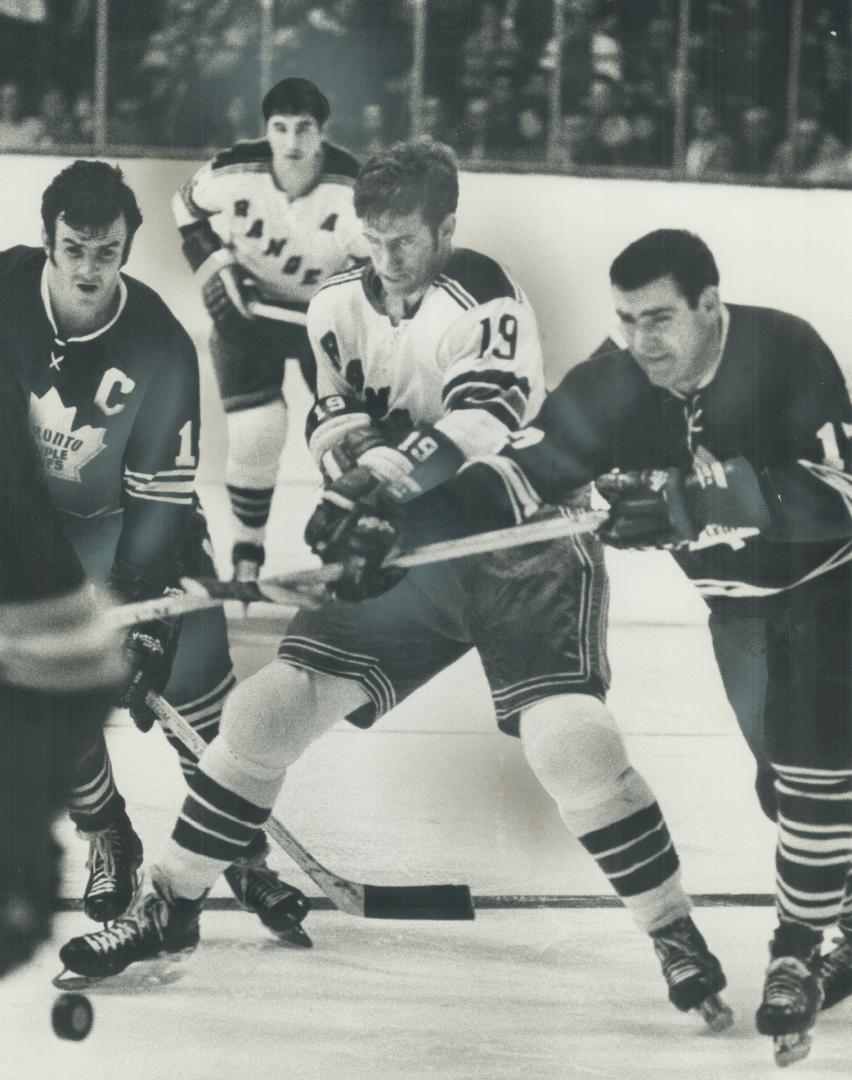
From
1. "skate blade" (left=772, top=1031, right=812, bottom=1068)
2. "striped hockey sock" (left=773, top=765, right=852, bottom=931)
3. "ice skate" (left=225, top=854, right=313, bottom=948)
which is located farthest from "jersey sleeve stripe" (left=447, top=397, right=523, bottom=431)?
"skate blade" (left=772, top=1031, right=812, bottom=1068)

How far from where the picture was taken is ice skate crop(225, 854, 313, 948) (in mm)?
2895

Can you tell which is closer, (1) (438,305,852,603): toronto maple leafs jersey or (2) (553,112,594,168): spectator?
(1) (438,305,852,603): toronto maple leafs jersey

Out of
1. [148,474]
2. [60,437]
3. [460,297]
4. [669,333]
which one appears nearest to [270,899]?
[148,474]

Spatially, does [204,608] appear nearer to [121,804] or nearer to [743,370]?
[121,804]

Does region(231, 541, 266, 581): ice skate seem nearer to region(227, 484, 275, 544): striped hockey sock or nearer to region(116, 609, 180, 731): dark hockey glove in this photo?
region(227, 484, 275, 544): striped hockey sock

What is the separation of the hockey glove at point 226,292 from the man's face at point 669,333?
2.04 feet

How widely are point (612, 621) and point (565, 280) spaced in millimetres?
569

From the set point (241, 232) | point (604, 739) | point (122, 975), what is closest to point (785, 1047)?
point (604, 739)

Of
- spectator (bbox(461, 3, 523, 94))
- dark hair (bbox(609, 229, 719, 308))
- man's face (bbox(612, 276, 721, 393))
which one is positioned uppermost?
spectator (bbox(461, 3, 523, 94))

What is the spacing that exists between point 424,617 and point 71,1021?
0.88 meters

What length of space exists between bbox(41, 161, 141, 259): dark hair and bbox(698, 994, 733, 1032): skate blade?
1588 millimetres

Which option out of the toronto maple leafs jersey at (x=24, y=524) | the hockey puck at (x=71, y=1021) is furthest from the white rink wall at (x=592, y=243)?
the hockey puck at (x=71, y=1021)

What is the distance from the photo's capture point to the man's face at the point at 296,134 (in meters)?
2.88

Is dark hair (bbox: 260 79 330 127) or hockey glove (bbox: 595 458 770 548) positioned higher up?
dark hair (bbox: 260 79 330 127)
